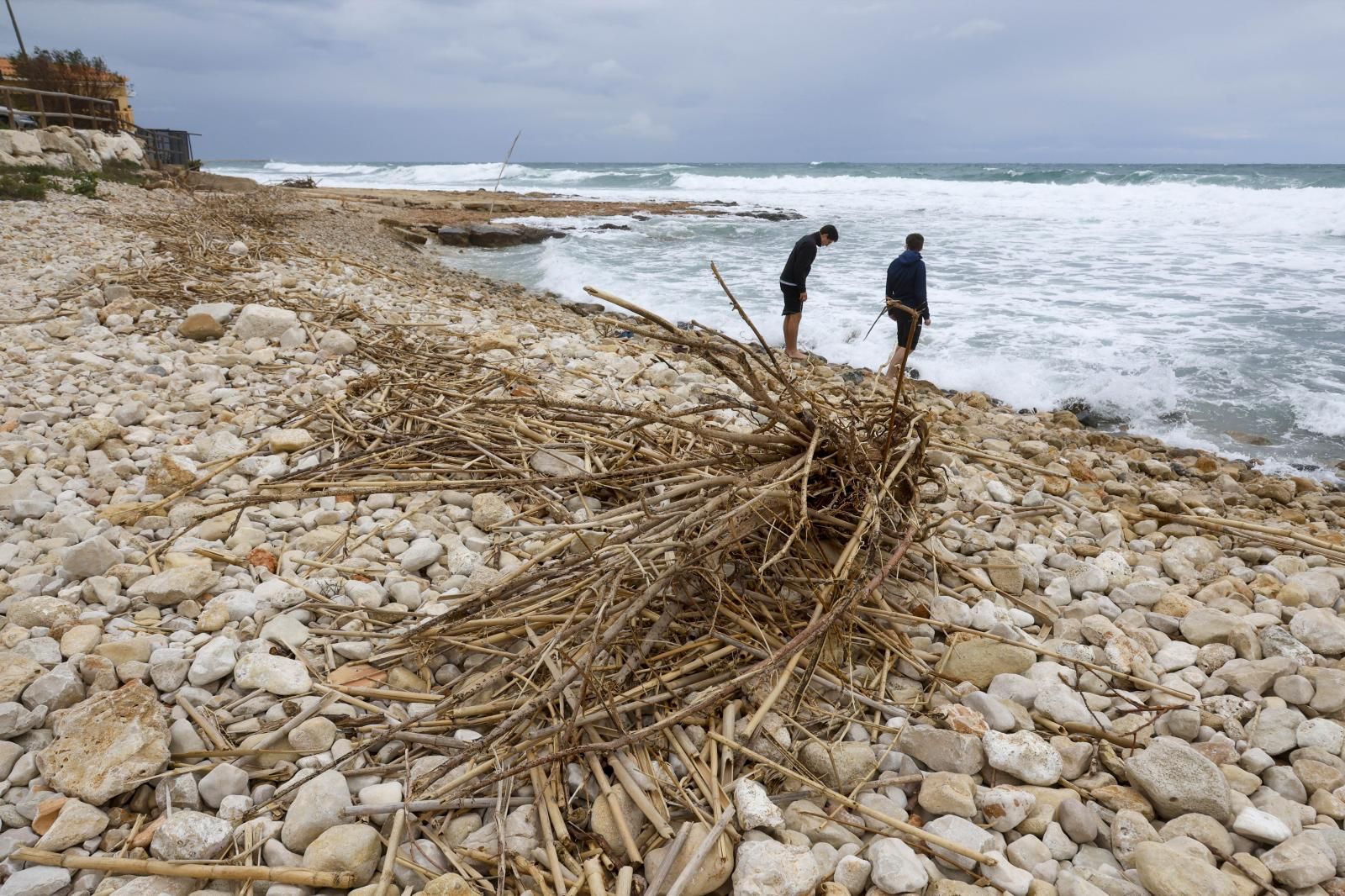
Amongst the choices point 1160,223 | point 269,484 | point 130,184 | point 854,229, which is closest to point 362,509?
point 269,484

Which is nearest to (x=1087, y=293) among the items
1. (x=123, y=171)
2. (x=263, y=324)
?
(x=263, y=324)

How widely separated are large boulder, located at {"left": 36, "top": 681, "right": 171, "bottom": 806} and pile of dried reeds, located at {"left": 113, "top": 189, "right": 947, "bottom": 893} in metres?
0.34

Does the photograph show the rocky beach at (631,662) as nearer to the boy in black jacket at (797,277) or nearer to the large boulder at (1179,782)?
the large boulder at (1179,782)

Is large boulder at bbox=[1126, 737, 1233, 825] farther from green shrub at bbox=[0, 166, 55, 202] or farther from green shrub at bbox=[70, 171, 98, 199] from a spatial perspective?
green shrub at bbox=[70, 171, 98, 199]

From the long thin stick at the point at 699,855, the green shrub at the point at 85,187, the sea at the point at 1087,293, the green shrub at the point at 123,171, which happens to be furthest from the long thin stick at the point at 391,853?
the green shrub at the point at 123,171

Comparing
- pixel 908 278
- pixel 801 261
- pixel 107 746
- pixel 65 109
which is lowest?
pixel 107 746

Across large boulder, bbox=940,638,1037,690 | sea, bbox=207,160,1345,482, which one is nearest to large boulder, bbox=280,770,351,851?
large boulder, bbox=940,638,1037,690

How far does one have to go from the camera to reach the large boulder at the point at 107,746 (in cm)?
159

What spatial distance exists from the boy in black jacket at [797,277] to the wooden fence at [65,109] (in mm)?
20038

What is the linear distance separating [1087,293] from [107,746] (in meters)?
13.4

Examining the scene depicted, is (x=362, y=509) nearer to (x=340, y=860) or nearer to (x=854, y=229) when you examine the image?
(x=340, y=860)

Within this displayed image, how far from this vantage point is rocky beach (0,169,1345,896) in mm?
1532

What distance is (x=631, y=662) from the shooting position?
6.26 feet

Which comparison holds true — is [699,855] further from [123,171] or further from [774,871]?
[123,171]
